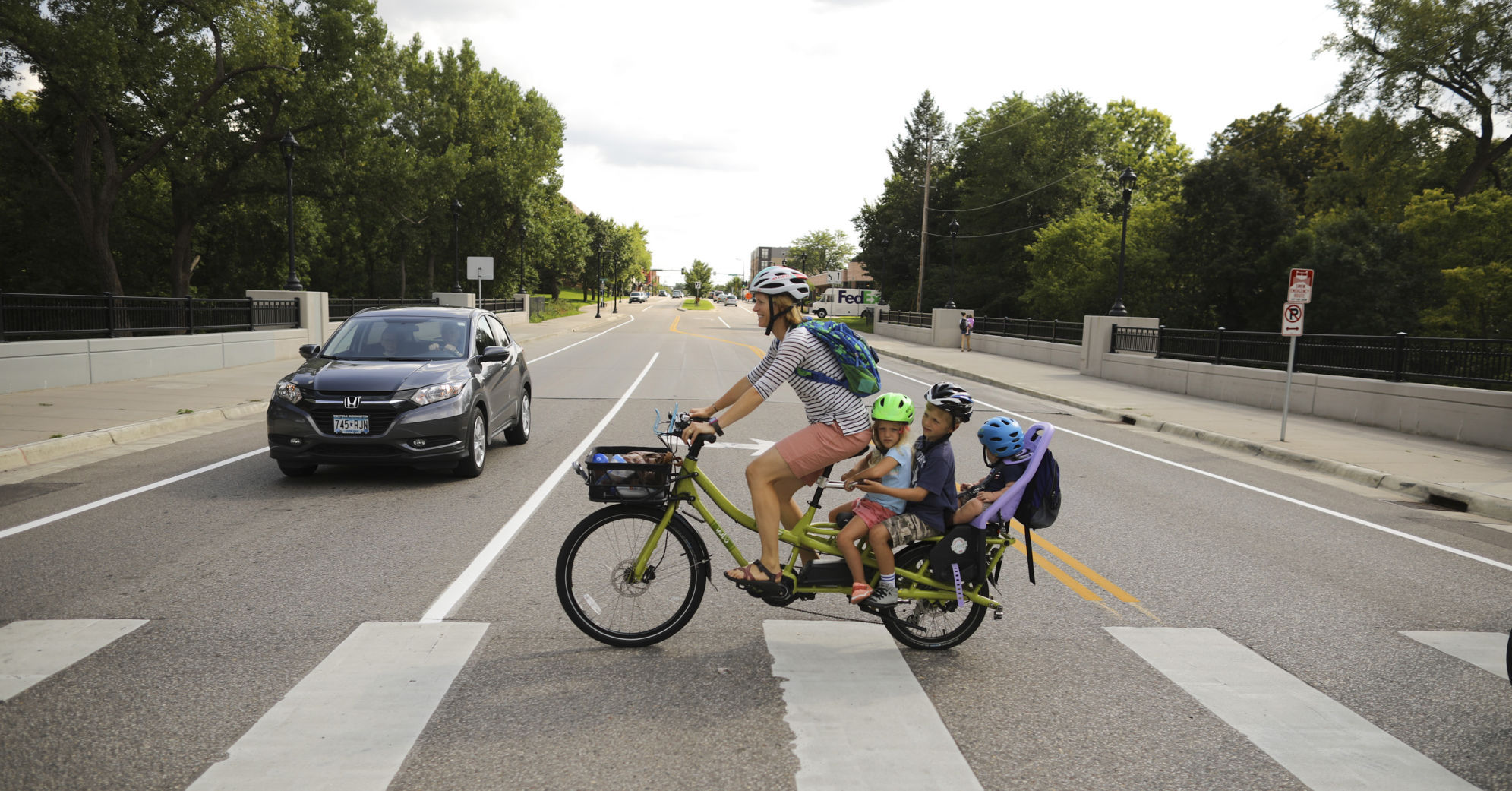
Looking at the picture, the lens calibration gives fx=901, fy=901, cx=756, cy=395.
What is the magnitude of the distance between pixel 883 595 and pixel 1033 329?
32585mm

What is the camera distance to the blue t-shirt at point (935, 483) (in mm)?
4508

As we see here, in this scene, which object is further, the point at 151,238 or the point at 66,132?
the point at 151,238

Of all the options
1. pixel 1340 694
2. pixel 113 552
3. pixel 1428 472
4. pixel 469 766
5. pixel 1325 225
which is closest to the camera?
pixel 469 766

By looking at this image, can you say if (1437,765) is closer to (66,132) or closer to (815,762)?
(815,762)

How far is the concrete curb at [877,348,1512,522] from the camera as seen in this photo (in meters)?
9.71

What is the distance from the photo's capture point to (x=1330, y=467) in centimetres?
1202

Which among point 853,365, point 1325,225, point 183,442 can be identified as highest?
point 1325,225

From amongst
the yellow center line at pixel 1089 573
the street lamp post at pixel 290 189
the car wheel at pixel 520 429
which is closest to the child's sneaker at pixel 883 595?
the yellow center line at pixel 1089 573

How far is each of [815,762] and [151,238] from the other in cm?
5752

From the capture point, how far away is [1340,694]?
14.2 feet

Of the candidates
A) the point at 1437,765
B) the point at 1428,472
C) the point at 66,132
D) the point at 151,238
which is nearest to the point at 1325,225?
the point at 1428,472

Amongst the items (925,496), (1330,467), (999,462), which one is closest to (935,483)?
(925,496)

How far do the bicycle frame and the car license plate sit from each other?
467cm

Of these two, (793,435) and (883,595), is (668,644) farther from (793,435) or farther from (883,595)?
(793,435)
